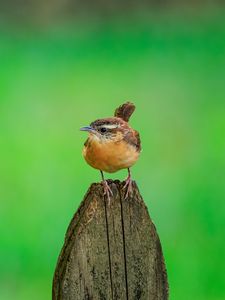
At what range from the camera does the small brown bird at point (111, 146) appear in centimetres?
505

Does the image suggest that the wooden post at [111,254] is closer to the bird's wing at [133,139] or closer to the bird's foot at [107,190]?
the bird's foot at [107,190]

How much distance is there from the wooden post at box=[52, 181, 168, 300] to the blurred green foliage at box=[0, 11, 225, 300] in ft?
6.84

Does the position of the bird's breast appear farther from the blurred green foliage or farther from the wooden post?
the blurred green foliage

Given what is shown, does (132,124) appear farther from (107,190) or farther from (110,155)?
(107,190)

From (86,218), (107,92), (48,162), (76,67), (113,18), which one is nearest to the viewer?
(86,218)

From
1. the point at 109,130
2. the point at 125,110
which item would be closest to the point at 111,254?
the point at 109,130

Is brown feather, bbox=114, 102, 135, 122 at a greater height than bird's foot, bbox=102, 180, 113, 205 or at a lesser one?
greater

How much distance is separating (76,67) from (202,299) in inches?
148

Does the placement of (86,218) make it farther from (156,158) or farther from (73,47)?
(73,47)

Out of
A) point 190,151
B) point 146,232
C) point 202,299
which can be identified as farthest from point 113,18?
point 146,232

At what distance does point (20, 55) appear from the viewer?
10047 millimetres

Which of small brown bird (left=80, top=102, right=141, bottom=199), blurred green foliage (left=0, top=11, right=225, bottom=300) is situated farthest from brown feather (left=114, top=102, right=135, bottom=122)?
blurred green foliage (left=0, top=11, right=225, bottom=300)

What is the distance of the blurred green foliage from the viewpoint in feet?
22.9

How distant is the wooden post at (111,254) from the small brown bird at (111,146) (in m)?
0.51
